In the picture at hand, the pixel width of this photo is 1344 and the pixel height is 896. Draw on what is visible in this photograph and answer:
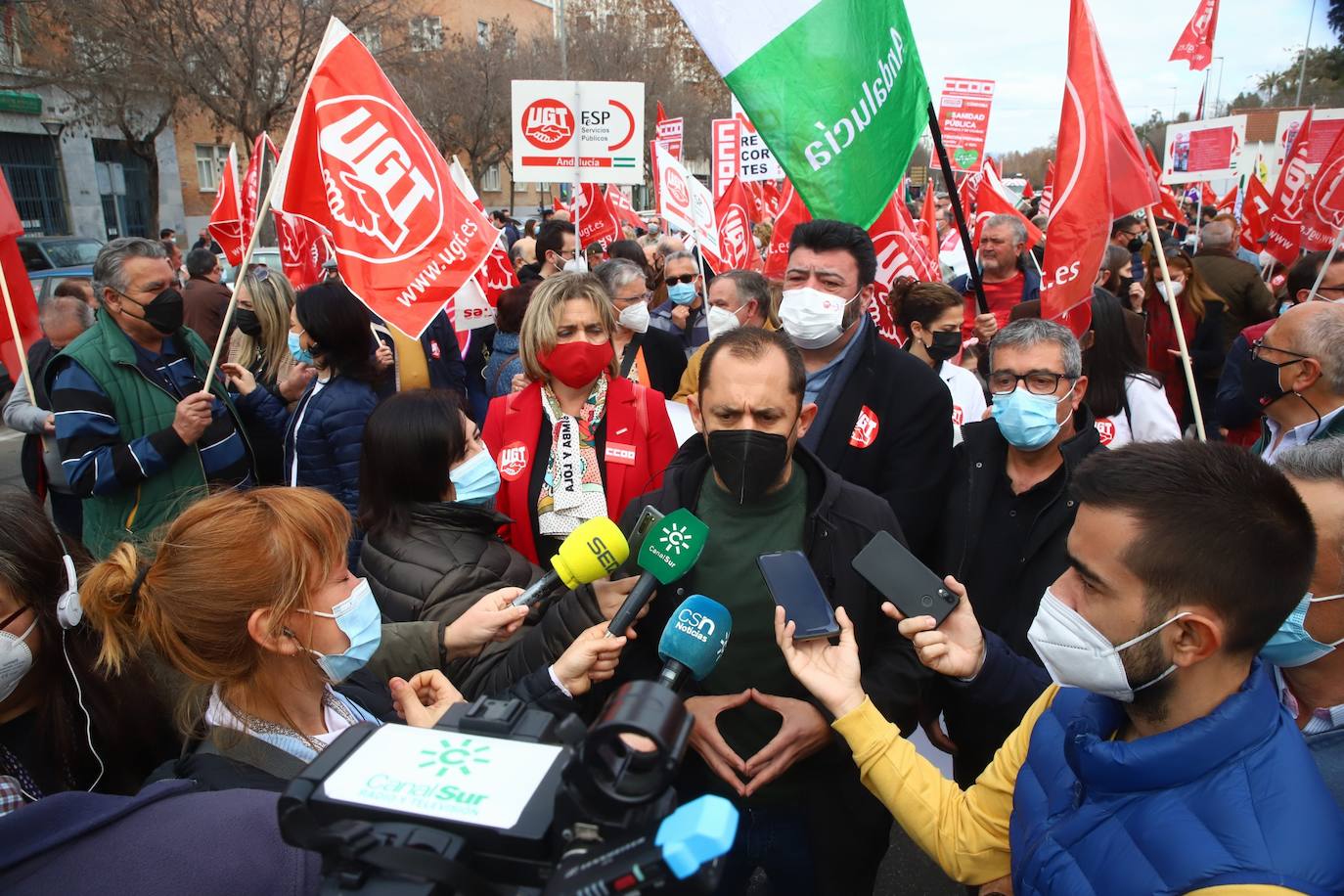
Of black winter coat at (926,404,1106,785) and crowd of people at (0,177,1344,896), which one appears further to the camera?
black winter coat at (926,404,1106,785)

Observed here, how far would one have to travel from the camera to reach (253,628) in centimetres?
183

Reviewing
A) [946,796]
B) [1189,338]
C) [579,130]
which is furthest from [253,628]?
[579,130]

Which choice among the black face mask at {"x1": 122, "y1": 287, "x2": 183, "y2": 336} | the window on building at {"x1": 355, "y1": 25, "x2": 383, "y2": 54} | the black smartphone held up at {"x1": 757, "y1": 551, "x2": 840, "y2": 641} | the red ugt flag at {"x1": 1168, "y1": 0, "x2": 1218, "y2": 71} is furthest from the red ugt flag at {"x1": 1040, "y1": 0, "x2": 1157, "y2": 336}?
the window on building at {"x1": 355, "y1": 25, "x2": 383, "y2": 54}

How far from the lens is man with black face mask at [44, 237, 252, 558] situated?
11.9 feet

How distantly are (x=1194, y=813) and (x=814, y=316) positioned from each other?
2.34 meters

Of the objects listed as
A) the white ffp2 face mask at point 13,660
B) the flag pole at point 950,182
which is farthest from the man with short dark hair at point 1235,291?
the white ffp2 face mask at point 13,660

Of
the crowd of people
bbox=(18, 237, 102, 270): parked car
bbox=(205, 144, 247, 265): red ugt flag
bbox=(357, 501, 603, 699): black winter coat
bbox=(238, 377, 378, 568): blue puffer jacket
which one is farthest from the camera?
bbox=(18, 237, 102, 270): parked car

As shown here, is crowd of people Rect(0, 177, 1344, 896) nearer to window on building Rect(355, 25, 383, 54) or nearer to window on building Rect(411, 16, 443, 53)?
window on building Rect(355, 25, 383, 54)

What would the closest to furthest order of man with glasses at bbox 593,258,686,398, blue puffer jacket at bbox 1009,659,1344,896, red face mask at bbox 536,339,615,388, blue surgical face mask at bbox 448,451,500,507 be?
blue puffer jacket at bbox 1009,659,1344,896
blue surgical face mask at bbox 448,451,500,507
red face mask at bbox 536,339,615,388
man with glasses at bbox 593,258,686,398

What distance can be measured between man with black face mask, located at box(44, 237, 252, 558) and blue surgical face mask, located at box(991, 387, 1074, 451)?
321 centimetres

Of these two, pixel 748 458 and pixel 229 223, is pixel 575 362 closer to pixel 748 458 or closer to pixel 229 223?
pixel 748 458

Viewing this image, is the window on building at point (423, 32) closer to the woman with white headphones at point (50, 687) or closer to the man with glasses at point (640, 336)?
the man with glasses at point (640, 336)

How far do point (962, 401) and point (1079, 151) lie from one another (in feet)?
4.33

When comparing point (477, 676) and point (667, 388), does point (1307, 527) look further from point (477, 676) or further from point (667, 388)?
point (667, 388)
